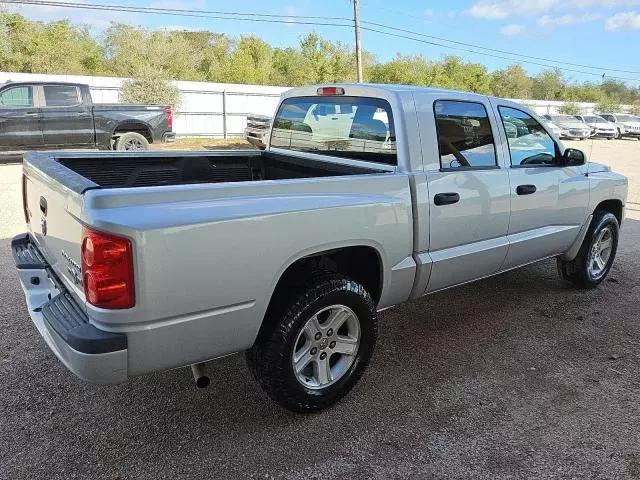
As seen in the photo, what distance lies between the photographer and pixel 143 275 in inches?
87.0

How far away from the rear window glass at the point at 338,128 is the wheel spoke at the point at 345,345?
1176 millimetres

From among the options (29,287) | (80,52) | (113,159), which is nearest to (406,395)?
(29,287)

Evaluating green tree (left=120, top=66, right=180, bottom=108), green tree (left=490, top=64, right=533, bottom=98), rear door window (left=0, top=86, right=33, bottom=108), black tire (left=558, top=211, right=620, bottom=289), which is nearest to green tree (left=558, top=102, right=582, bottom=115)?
green tree (left=490, top=64, right=533, bottom=98)

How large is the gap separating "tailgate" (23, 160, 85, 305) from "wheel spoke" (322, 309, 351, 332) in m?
1.32

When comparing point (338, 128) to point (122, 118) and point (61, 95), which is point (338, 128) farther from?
point (61, 95)

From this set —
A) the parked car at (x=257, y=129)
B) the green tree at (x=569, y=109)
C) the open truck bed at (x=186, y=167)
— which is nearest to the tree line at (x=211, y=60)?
the green tree at (x=569, y=109)

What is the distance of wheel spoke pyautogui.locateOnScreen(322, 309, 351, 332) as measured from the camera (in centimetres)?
305

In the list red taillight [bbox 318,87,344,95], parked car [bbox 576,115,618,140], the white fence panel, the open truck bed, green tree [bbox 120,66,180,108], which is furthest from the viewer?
parked car [bbox 576,115,618,140]

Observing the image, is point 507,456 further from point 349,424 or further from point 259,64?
point 259,64

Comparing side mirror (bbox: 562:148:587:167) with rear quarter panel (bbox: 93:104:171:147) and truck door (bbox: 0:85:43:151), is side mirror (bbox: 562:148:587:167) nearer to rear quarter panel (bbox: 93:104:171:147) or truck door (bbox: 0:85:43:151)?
rear quarter panel (bbox: 93:104:171:147)

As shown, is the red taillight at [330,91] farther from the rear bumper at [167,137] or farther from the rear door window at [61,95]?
the rear door window at [61,95]

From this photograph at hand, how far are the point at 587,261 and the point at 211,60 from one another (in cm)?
5069

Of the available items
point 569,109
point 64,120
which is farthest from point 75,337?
point 569,109

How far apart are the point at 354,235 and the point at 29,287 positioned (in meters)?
1.89
